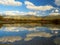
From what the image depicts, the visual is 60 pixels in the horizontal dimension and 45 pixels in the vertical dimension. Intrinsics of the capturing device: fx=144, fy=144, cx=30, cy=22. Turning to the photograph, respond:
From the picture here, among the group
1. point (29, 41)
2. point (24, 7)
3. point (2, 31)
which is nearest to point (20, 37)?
point (29, 41)

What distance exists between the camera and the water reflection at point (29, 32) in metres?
2.11

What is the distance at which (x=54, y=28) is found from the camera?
216cm

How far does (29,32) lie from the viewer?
2148mm

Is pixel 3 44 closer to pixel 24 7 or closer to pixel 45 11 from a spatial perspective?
pixel 24 7

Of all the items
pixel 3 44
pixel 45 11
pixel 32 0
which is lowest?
pixel 3 44

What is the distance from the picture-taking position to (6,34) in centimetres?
213

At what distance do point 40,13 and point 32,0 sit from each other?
0.23 meters

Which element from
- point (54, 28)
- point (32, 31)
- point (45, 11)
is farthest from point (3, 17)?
point (54, 28)

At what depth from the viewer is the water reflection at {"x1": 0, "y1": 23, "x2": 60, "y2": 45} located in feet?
6.93

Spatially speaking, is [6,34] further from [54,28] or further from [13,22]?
[54,28]

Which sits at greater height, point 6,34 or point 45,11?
point 45,11

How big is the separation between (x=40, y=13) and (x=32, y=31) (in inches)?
11.6

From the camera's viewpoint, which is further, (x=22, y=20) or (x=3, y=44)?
(x=22, y=20)

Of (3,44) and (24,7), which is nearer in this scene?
(3,44)
